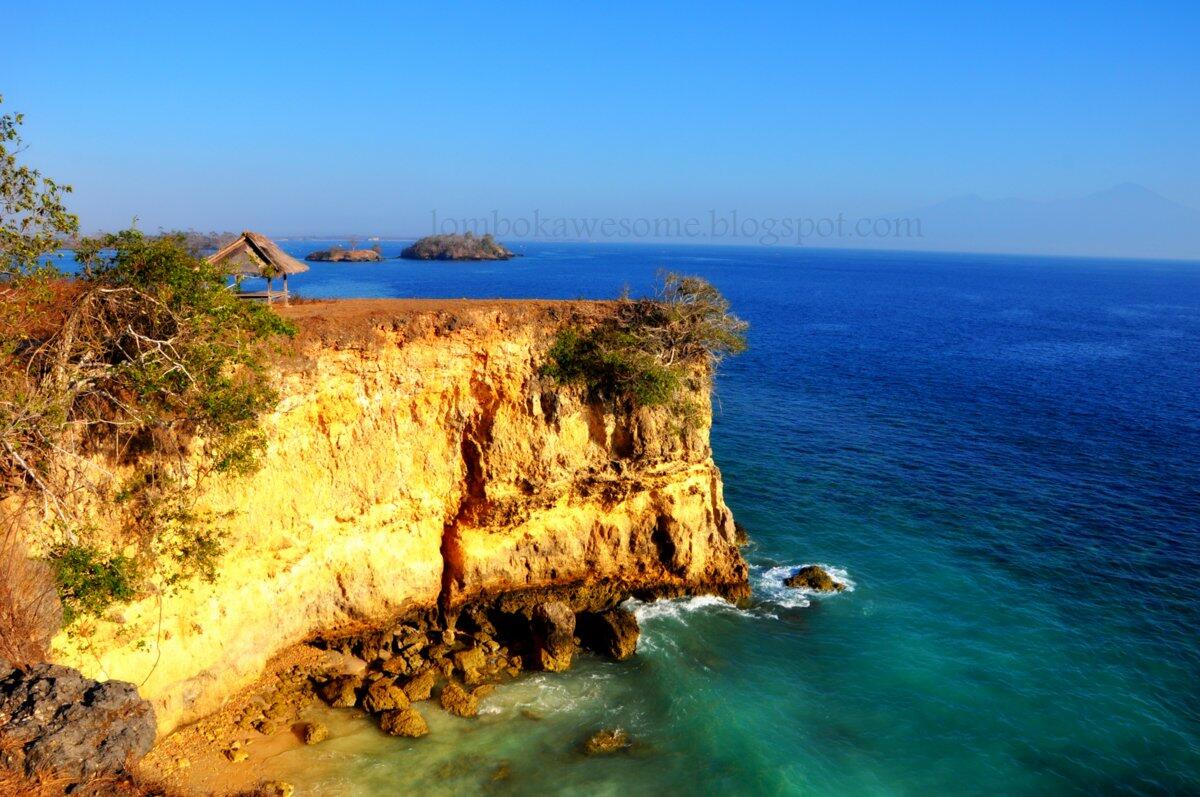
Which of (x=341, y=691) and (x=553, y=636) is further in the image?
(x=553, y=636)

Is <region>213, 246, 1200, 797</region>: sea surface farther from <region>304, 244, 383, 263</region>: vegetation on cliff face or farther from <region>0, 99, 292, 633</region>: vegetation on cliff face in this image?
<region>304, 244, 383, 263</region>: vegetation on cliff face

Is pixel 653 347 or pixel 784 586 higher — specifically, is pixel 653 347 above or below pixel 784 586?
above

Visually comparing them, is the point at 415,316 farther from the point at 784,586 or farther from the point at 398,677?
the point at 784,586

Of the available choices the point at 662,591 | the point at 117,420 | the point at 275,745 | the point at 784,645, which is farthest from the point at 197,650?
the point at 784,645

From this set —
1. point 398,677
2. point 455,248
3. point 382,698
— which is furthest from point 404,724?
point 455,248

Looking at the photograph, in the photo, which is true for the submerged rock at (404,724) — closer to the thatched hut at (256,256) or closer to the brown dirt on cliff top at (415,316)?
the brown dirt on cliff top at (415,316)

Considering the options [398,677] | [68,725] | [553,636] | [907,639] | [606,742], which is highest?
[68,725]

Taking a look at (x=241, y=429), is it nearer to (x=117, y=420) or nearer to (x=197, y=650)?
(x=117, y=420)

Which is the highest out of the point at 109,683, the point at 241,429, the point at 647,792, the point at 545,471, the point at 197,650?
the point at 241,429
